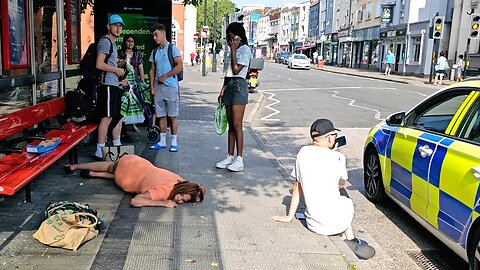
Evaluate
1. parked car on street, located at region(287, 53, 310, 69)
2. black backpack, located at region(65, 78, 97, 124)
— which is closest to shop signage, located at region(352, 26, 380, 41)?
parked car on street, located at region(287, 53, 310, 69)

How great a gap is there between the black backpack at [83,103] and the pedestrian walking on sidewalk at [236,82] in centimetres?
190

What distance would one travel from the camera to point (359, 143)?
9.70 m

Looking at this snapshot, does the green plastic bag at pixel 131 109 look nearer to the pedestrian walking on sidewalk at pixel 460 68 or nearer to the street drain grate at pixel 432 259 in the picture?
the street drain grate at pixel 432 259

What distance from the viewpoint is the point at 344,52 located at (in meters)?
57.8

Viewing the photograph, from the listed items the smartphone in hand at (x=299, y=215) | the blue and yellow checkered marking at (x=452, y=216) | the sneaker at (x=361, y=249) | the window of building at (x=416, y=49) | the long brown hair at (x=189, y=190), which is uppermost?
the window of building at (x=416, y=49)

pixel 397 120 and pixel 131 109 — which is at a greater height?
pixel 397 120

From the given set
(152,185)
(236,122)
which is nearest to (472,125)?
(152,185)

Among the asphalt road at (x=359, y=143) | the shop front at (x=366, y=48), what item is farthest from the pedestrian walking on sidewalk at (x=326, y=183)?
the shop front at (x=366, y=48)

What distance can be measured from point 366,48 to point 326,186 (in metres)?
47.3

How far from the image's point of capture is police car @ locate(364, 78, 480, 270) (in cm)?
356

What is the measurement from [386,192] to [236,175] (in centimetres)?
198

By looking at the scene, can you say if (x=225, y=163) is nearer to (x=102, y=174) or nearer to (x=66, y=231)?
(x=102, y=174)

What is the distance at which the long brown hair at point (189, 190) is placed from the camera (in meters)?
4.96

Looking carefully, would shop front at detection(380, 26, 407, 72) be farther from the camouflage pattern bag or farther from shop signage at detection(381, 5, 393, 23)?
the camouflage pattern bag
